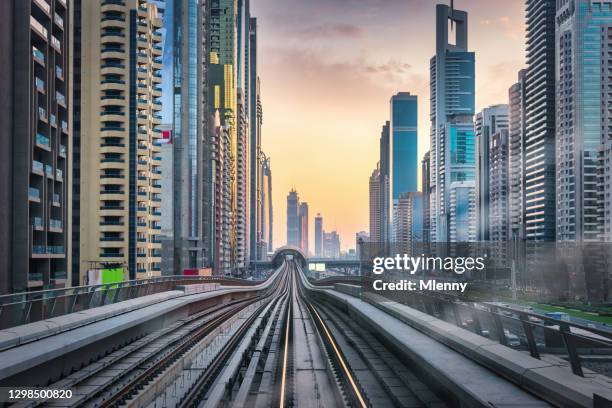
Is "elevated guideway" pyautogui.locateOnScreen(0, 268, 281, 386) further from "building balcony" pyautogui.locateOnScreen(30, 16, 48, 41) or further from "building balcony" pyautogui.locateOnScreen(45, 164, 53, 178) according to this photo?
"building balcony" pyautogui.locateOnScreen(30, 16, 48, 41)

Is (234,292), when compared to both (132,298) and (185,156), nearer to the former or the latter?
(132,298)

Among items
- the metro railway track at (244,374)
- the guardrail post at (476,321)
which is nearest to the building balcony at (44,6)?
the metro railway track at (244,374)

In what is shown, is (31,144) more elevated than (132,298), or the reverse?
(31,144)

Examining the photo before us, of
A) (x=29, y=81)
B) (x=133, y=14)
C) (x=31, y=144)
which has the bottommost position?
(x=31, y=144)

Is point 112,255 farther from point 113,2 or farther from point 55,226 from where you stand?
point 113,2

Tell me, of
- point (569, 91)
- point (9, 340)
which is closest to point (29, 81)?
point (9, 340)

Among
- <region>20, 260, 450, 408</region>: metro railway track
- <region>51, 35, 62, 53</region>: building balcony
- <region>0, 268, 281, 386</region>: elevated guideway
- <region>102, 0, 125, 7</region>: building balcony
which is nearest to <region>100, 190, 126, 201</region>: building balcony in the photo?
<region>102, 0, 125, 7</region>: building balcony

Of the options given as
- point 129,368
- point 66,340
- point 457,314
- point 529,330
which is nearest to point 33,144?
point 129,368
